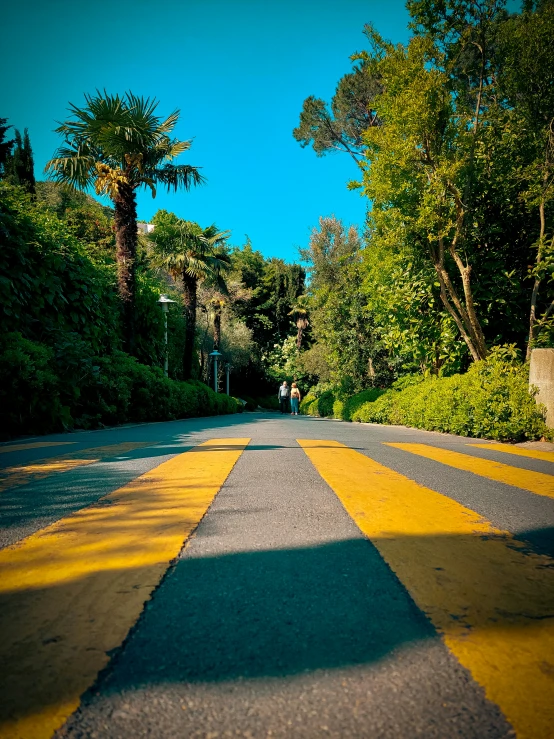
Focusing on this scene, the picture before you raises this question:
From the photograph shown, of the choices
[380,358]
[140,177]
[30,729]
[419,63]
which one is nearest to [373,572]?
[30,729]

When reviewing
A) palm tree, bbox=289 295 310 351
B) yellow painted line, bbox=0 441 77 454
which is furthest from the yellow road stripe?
palm tree, bbox=289 295 310 351

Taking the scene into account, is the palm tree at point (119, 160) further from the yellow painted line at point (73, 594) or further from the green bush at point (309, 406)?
the green bush at point (309, 406)

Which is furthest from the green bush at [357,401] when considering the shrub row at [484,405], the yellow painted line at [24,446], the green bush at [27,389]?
the yellow painted line at [24,446]

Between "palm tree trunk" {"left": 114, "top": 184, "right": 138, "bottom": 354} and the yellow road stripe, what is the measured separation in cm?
1076

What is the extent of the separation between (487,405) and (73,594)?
306 inches

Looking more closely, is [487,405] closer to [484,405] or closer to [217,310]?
[484,405]

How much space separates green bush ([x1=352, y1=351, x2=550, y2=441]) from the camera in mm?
7379

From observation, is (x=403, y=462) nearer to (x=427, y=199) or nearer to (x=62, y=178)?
(x=427, y=199)

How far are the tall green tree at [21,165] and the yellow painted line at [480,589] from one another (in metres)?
36.6

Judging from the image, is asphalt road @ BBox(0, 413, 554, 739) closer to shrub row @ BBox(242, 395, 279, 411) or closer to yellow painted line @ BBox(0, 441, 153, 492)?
yellow painted line @ BBox(0, 441, 153, 492)

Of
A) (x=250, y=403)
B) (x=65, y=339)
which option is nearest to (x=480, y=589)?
→ (x=65, y=339)

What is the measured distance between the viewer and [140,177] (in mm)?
14805

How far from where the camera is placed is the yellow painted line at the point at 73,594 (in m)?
0.97

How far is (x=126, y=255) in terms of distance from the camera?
1423 centimetres
